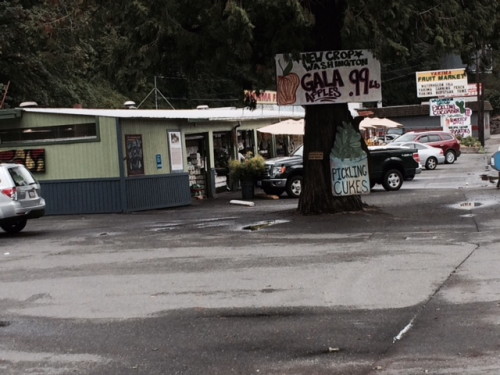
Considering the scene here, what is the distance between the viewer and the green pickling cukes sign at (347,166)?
57.7ft

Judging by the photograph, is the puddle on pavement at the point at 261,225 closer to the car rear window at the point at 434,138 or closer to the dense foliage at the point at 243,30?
the dense foliage at the point at 243,30

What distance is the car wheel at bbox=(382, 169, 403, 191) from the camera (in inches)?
1024

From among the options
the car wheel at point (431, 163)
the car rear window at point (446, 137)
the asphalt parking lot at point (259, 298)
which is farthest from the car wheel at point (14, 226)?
the car rear window at point (446, 137)

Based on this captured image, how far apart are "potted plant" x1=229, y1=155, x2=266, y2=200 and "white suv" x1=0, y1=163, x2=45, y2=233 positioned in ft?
31.4

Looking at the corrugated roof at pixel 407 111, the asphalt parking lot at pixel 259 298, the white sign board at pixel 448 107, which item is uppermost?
the corrugated roof at pixel 407 111

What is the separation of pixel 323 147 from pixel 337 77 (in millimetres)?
1649

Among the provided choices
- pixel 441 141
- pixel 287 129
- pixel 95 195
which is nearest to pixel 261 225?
pixel 95 195

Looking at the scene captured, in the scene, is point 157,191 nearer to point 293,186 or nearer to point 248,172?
point 248,172

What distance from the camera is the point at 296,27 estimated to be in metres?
15.6

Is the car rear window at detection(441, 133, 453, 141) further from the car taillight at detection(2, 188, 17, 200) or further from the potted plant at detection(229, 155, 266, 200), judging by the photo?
the car taillight at detection(2, 188, 17, 200)

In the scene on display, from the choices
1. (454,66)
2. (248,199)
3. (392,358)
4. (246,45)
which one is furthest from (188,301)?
(454,66)

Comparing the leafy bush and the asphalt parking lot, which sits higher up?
the leafy bush

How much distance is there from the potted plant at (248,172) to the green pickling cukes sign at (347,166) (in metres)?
7.75

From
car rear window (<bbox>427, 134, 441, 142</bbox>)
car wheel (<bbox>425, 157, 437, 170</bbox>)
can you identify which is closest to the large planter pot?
car wheel (<bbox>425, 157, 437, 170</bbox>)
